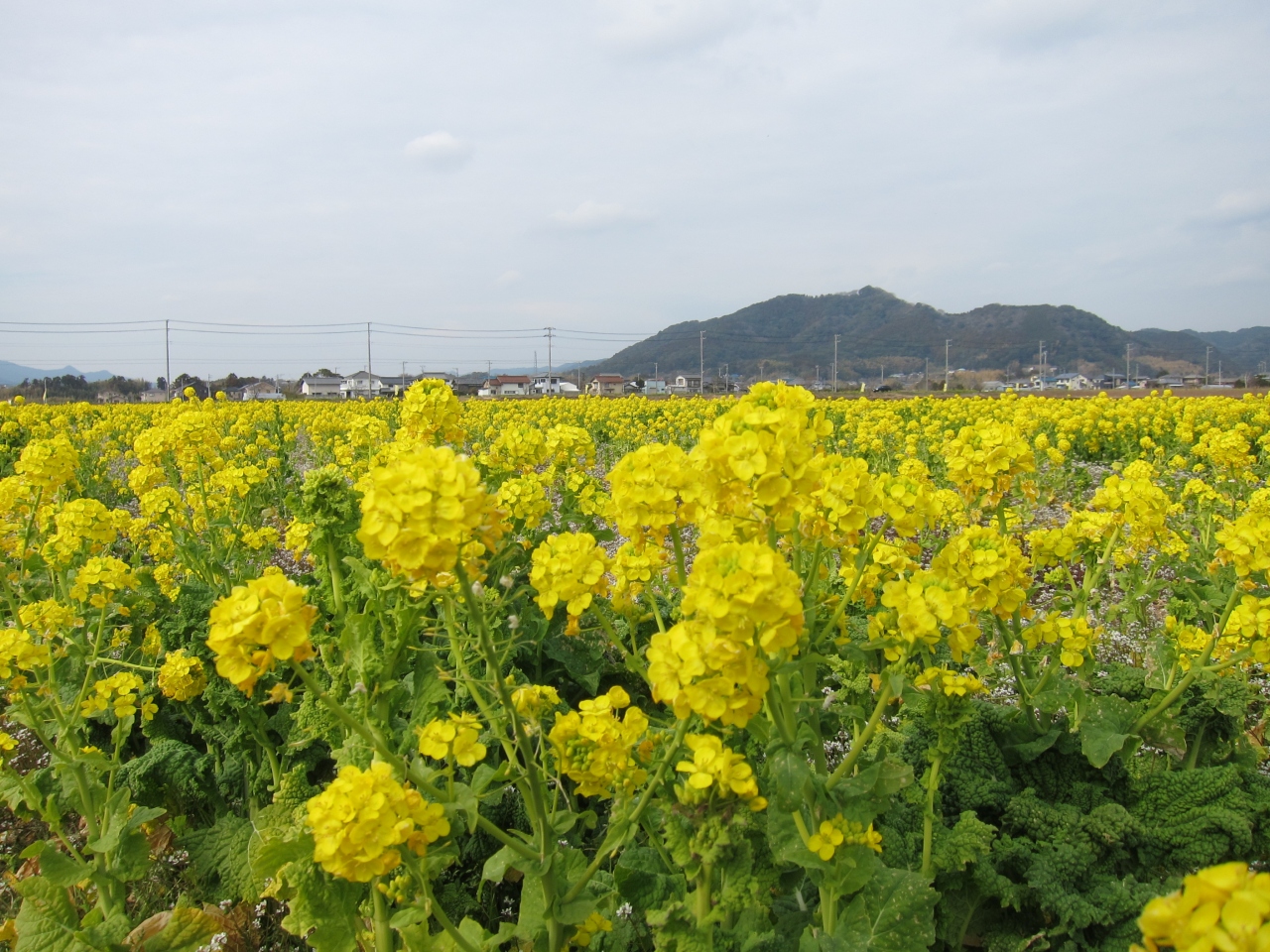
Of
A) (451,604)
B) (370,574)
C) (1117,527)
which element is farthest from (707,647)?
(1117,527)

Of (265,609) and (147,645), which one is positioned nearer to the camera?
(265,609)

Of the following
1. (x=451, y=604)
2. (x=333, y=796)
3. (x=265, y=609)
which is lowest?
(x=333, y=796)

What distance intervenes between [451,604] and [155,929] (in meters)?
1.49

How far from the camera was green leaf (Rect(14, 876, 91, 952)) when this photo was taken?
205 cm

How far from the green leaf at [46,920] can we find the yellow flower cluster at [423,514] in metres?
1.81

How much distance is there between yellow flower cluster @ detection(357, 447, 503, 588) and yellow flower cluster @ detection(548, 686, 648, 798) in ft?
1.95

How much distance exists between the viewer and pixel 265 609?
1.33m

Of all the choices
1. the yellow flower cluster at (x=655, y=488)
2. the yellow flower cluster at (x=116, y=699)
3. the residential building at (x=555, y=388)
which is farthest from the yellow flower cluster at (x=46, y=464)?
the residential building at (x=555, y=388)

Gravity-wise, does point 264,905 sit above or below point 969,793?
below

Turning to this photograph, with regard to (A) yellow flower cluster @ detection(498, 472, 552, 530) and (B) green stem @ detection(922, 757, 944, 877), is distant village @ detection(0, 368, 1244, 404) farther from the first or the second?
(B) green stem @ detection(922, 757, 944, 877)

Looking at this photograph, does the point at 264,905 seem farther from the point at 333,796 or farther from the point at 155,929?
the point at 333,796

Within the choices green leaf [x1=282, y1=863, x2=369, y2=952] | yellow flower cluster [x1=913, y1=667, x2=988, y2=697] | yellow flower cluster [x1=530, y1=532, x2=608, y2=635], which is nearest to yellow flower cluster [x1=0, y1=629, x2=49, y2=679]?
green leaf [x1=282, y1=863, x2=369, y2=952]

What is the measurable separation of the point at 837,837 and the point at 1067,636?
1.36 m

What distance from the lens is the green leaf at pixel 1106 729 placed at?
2.18 m
